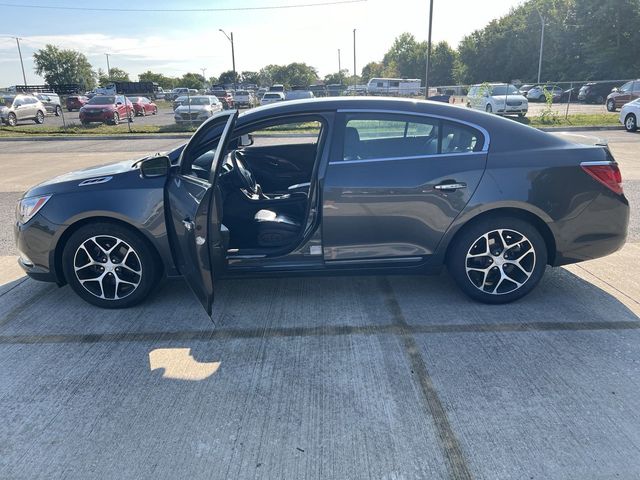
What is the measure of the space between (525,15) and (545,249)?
6939 centimetres

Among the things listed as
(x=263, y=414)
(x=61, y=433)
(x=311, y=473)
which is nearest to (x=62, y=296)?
(x=61, y=433)

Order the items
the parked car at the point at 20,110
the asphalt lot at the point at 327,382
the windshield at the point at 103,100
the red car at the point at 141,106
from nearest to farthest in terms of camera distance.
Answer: the asphalt lot at the point at 327,382 < the parked car at the point at 20,110 < the windshield at the point at 103,100 < the red car at the point at 141,106

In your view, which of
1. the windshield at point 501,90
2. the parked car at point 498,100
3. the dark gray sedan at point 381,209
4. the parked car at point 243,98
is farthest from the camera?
the parked car at point 243,98

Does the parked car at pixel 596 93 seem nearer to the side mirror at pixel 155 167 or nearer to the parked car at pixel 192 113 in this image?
→ the parked car at pixel 192 113

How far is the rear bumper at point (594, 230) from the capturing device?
12.2 ft

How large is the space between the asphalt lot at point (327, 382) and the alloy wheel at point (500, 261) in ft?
0.64

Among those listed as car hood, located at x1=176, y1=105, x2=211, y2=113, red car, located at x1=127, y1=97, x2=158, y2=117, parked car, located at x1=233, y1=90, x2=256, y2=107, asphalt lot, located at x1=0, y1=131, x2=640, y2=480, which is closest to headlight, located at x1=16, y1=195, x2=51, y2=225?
asphalt lot, located at x1=0, y1=131, x2=640, y2=480

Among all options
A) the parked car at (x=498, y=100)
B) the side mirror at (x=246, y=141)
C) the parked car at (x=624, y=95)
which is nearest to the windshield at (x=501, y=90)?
the parked car at (x=498, y=100)

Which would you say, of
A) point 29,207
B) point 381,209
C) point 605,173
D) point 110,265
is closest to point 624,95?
point 605,173

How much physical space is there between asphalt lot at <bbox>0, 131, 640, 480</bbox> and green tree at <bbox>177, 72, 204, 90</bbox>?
3449 inches

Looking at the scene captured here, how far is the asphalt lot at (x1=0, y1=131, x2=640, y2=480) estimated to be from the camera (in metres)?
2.30

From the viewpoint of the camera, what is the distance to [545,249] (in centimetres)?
374

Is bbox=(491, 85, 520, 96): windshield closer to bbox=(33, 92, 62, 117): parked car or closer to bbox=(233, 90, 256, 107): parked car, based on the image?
bbox=(233, 90, 256, 107): parked car

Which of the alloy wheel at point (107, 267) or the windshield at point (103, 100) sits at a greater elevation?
the windshield at point (103, 100)
